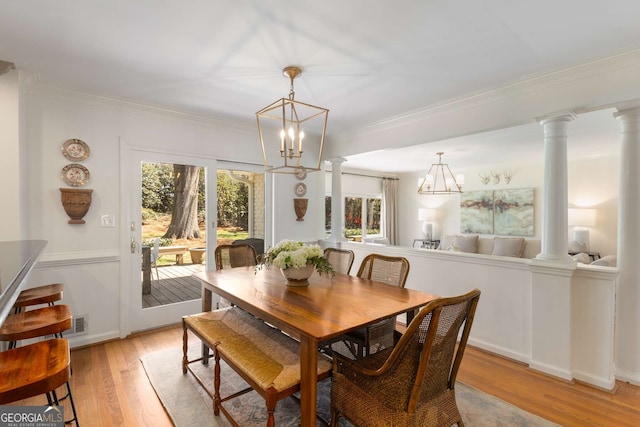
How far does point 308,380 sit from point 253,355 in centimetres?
45

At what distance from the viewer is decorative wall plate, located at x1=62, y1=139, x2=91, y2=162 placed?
2967 millimetres

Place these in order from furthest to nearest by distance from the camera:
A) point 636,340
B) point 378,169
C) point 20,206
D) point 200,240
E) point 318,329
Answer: point 378,169
point 200,240
point 20,206
point 636,340
point 318,329

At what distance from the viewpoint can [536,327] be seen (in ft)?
→ 8.86

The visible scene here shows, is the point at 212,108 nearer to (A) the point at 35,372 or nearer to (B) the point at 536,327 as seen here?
(A) the point at 35,372

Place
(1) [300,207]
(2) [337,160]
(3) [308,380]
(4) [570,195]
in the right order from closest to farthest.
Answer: (3) [308,380] < (1) [300,207] < (2) [337,160] < (4) [570,195]

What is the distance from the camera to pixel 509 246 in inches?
225

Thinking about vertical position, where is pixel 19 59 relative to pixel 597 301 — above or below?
above

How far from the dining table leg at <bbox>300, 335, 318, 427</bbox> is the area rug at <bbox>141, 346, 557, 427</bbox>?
0.52 meters

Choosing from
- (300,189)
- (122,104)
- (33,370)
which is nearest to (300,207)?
(300,189)

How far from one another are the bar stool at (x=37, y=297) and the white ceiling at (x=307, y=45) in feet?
5.59

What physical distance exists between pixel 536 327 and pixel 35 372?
330cm

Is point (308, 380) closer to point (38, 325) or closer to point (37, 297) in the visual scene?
point (38, 325)

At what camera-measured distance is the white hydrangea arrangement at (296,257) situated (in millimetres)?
2289

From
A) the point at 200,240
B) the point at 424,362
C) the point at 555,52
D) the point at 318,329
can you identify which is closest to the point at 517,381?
the point at 424,362
